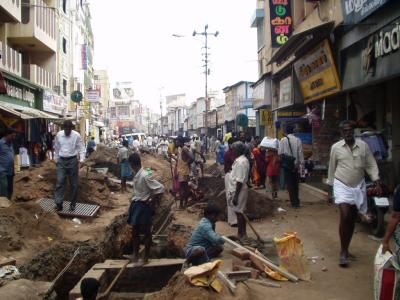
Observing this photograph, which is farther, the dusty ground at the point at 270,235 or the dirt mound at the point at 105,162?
the dirt mound at the point at 105,162

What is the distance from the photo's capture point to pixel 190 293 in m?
4.81

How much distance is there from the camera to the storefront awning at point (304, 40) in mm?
11312

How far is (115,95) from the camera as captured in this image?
454 ft

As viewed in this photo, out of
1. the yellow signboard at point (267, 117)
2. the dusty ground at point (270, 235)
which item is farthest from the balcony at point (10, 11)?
the yellow signboard at point (267, 117)

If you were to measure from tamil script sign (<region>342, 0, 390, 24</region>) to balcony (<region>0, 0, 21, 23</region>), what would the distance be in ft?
49.9

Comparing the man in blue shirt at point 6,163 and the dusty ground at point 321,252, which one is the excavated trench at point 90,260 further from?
the man in blue shirt at point 6,163

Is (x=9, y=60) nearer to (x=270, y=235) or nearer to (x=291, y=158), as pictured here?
(x=291, y=158)

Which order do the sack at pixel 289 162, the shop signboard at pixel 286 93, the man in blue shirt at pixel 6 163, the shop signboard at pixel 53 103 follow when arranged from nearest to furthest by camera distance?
the man in blue shirt at pixel 6 163 → the sack at pixel 289 162 → the shop signboard at pixel 286 93 → the shop signboard at pixel 53 103

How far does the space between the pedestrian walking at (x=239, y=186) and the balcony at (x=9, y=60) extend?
49.2 ft

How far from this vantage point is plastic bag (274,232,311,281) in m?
5.83

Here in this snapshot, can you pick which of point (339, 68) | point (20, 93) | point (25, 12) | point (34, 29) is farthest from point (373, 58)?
point (25, 12)

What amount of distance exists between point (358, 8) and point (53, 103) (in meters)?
24.3

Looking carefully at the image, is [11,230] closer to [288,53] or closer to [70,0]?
[288,53]

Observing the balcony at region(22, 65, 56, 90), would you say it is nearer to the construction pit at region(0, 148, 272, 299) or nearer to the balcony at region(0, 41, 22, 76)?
the balcony at region(0, 41, 22, 76)
